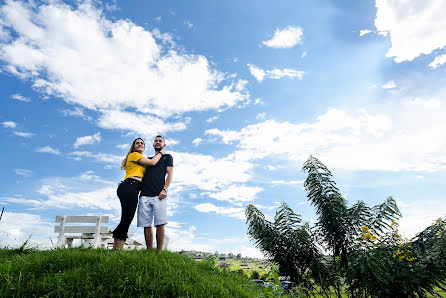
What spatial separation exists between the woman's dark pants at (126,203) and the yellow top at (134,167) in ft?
0.62

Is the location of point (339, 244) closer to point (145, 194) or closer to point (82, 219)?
point (145, 194)

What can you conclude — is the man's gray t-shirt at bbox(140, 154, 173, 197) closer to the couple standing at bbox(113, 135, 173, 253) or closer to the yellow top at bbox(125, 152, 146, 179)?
the couple standing at bbox(113, 135, 173, 253)

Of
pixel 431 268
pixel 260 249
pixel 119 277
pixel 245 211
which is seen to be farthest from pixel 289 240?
pixel 119 277

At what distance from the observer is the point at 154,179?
592 centimetres

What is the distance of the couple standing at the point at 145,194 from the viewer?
5699 mm

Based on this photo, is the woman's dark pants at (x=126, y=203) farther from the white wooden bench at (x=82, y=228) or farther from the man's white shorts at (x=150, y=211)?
the white wooden bench at (x=82, y=228)

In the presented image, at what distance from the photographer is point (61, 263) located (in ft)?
14.0

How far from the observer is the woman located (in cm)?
566

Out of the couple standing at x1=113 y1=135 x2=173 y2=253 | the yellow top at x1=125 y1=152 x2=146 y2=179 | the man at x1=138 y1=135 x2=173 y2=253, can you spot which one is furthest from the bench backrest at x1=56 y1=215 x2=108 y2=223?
the yellow top at x1=125 y1=152 x2=146 y2=179

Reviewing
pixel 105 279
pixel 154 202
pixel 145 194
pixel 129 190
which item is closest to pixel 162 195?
pixel 154 202

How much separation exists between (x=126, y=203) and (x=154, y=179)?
771mm

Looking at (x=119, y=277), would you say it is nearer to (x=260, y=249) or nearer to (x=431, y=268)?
(x=260, y=249)

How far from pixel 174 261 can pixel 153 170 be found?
204cm

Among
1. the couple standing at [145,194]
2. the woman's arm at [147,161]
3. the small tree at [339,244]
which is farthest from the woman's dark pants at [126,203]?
the small tree at [339,244]
